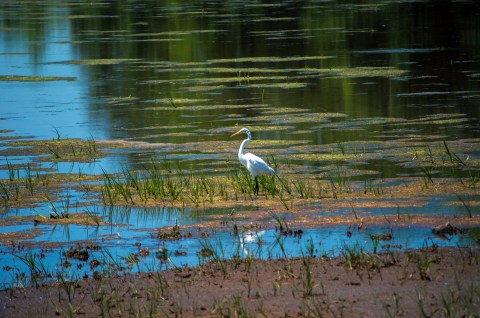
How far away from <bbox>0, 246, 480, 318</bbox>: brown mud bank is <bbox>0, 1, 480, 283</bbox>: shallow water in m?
0.63

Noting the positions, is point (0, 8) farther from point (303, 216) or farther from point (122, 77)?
point (303, 216)

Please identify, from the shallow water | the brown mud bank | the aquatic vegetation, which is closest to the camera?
the brown mud bank

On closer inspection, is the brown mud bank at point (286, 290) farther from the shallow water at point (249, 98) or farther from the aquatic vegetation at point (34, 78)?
the aquatic vegetation at point (34, 78)

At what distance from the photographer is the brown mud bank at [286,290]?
20.2ft

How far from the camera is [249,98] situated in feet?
58.4

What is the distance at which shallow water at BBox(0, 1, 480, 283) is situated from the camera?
31.9 ft

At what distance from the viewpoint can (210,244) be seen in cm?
813

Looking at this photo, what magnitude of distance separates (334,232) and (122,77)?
13573 mm

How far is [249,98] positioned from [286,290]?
11.3 metres

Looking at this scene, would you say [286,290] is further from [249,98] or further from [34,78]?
[34,78]

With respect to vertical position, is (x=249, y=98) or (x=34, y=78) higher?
(x=34, y=78)

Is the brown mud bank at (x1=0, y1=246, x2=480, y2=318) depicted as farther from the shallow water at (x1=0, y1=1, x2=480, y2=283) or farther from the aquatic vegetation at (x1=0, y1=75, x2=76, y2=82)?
the aquatic vegetation at (x1=0, y1=75, x2=76, y2=82)

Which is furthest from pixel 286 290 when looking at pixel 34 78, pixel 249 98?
pixel 34 78

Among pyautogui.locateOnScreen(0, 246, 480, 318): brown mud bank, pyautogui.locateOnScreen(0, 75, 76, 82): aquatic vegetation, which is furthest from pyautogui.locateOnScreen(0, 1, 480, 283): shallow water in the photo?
pyautogui.locateOnScreen(0, 246, 480, 318): brown mud bank
